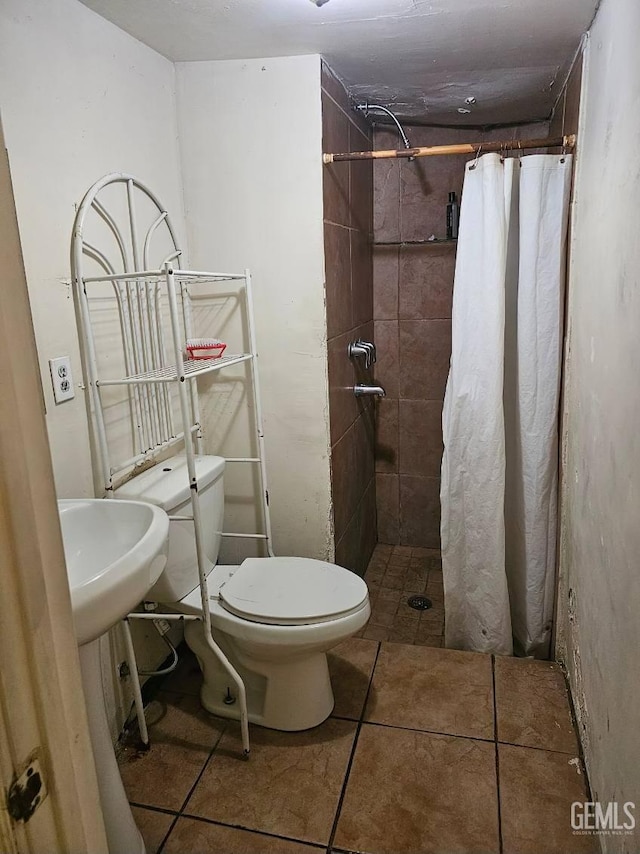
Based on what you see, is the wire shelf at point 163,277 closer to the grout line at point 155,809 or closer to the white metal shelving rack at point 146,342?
the white metal shelving rack at point 146,342

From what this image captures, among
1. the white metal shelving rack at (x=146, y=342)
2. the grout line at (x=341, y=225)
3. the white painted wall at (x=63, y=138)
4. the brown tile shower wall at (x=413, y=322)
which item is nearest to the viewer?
the white painted wall at (x=63, y=138)

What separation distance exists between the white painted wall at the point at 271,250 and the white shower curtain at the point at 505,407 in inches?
19.0

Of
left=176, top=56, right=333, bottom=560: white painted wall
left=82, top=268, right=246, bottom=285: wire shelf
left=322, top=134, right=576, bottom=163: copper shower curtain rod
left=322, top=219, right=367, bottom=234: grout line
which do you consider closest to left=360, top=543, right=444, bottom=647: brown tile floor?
left=176, top=56, right=333, bottom=560: white painted wall

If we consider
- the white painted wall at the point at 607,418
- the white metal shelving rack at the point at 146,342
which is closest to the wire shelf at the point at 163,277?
the white metal shelving rack at the point at 146,342

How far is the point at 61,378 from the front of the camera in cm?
149

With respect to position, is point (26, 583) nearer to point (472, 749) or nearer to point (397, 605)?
point (472, 749)

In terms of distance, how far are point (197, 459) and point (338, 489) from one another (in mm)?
587

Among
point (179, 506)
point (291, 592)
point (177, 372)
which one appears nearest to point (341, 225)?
point (177, 372)

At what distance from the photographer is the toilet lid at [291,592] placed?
166 cm

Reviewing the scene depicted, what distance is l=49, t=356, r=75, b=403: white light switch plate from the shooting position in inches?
57.4

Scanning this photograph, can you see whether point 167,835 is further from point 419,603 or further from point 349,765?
point 419,603

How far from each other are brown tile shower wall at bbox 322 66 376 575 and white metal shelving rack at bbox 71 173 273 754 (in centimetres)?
32

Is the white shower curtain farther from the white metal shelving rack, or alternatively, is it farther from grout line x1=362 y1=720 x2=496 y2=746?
the white metal shelving rack

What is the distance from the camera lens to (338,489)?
2.29 metres
